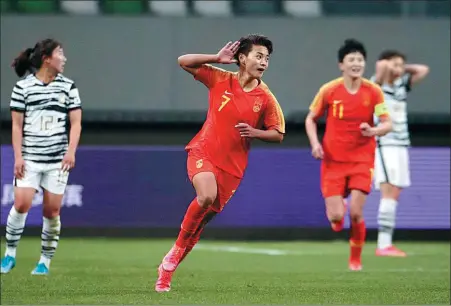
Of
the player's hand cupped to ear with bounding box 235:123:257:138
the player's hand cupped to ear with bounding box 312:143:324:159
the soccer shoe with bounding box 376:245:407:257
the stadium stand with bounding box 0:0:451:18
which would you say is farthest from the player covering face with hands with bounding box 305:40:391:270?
the stadium stand with bounding box 0:0:451:18

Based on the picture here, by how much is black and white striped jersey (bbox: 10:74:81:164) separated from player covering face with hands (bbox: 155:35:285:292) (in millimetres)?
2076

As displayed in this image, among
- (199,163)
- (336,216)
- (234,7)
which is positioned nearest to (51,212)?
(199,163)

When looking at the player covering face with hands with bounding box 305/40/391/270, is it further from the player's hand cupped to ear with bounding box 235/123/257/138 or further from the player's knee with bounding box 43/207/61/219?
the player's hand cupped to ear with bounding box 235/123/257/138

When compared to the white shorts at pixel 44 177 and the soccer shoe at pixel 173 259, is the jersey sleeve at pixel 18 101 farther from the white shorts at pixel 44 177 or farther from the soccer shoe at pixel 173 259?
the soccer shoe at pixel 173 259

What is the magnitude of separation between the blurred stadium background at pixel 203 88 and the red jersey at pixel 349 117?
563 cm

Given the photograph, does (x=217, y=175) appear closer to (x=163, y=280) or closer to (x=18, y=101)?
(x=163, y=280)

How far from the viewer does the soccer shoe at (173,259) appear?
9.47m

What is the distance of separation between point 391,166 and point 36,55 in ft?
17.8

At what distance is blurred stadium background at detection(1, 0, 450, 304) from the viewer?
17.9 m

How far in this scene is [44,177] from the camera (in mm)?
11320

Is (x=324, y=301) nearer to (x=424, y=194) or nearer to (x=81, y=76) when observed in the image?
(x=424, y=194)

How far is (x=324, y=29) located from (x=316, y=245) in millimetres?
3740

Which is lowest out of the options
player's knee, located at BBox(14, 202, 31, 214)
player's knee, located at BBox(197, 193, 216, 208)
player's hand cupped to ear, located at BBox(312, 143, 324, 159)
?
player's knee, located at BBox(14, 202, 31, 214)

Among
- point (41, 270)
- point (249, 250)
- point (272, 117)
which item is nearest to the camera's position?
point (272, 117)
